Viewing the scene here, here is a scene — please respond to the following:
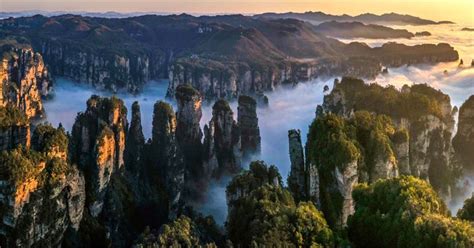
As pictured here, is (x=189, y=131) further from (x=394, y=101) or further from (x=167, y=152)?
(x=394, y=101)

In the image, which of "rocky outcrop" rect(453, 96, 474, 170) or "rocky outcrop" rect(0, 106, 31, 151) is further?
"rocky outcrop" rect(453, 96, 474, 170)

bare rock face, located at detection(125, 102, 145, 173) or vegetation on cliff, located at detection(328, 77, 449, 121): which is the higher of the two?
vegetation on cliff, located at detection(328, 77, 449, 121)

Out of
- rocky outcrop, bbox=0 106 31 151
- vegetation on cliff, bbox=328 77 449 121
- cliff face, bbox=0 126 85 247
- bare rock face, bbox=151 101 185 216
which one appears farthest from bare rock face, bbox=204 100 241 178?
cliff face, bbox=0 126 85 247

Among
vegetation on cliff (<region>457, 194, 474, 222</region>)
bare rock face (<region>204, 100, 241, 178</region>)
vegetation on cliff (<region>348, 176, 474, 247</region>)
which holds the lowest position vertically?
bare rock face (<region>204, 100, 241, 178</region>)

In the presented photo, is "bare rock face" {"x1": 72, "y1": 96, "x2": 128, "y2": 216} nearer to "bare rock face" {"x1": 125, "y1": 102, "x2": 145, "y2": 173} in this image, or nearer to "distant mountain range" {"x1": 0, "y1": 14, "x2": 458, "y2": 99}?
"bare rock face" {"x1": 125, "y1": 102, "x2": 145, "y2": 173}

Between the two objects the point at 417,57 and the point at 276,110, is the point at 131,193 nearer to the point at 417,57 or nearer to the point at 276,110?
the point at 276,110

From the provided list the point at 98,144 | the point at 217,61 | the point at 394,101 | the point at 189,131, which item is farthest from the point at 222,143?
the point at 217,61

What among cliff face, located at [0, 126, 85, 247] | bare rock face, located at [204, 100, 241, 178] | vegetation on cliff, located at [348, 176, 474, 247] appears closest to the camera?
vegetation on cliff, located at [348, 176, 474, 247]
